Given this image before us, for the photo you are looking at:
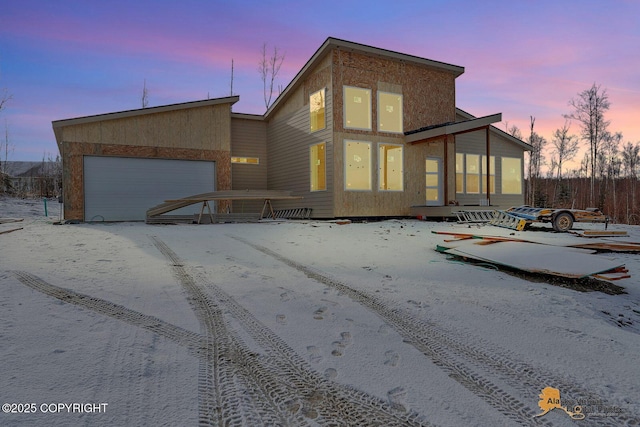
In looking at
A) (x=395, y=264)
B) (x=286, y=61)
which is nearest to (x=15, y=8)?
(x=395, y=264)

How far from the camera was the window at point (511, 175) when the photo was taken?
57.2 feet

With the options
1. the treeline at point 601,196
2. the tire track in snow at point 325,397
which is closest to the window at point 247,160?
the tire track in snow at point 325,397

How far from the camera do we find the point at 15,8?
464 inches

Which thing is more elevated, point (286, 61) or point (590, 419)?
point (286, 61)

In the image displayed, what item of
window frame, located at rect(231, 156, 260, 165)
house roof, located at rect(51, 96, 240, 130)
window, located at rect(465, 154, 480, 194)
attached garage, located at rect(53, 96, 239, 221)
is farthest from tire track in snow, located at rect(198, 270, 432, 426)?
window, located at rect(465, 154, 480, 194)

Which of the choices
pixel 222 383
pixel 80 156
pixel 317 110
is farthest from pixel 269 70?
pixel 222 383

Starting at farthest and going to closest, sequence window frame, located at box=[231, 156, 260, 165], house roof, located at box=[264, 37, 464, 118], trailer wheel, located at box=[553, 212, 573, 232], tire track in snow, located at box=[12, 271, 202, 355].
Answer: window frame, located at box=[231, 156, 260, 165]
house roof, located at box=[264, 37, 464, 118]
trailer wheel, located at box=[553, 212, 573, 232]
tire track in snow, located at box=[12, 271, 202, 355]

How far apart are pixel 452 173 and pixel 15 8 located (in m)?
17.4

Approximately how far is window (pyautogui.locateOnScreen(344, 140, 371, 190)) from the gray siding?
630 millimetres

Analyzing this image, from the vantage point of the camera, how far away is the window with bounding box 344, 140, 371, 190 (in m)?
12.5

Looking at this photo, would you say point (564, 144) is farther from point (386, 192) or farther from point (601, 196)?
point (386, 192)

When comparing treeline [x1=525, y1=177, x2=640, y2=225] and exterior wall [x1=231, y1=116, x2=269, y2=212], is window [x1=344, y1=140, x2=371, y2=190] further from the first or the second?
treeline [x1=525, y1=177, x2=640, y2=225]

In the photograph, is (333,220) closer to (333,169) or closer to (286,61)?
(333,169)

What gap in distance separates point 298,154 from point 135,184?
6797mm
